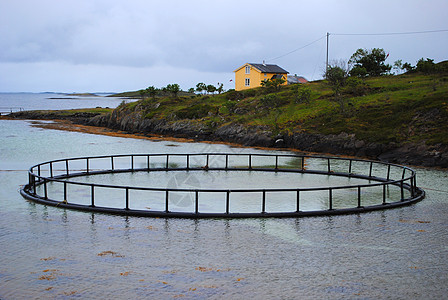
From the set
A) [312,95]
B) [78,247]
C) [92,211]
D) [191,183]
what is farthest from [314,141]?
[78,247]

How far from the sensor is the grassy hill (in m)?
45.9

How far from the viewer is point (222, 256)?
13133 millimetres

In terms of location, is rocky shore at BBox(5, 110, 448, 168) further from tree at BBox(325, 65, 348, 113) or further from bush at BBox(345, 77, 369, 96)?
bush at BBox(345, 77, 369, 96)

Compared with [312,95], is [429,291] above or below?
below

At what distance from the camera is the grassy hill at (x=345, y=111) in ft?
151

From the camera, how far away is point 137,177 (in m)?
28.0

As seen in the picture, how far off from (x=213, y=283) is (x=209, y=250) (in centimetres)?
265

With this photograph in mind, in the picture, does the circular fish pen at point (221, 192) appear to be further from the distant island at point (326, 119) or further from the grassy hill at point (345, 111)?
the grassy hill at point (345, 111)

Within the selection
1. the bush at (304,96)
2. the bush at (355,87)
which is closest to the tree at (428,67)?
the bush at (355,87)

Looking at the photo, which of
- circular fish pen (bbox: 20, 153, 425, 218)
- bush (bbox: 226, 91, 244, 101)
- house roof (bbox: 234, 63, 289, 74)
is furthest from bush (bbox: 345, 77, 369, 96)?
circular fish pen (bbox: 20, 153, 425, 218)

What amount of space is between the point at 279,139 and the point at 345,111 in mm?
9824

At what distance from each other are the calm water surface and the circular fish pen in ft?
2.64

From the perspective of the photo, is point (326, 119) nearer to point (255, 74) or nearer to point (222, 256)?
point (255, 74)

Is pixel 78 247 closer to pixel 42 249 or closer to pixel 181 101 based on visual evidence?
pixel 42 249
